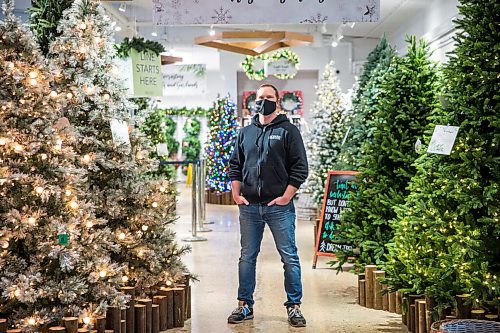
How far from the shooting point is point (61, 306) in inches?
192

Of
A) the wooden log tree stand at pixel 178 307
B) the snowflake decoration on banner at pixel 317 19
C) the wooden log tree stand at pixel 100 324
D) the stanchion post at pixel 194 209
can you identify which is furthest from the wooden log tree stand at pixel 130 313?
the stanchion post at pixel 194 209

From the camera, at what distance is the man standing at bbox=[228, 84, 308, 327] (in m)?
5.75

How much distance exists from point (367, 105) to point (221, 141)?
8.61m

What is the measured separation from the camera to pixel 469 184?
4.88 m

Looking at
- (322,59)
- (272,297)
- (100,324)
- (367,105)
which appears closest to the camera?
(100,324)

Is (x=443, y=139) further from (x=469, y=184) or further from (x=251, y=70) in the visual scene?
(x=251, y=70)

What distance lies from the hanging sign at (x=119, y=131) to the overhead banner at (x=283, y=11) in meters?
0.88

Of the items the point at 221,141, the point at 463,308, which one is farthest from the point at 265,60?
the point at 463,308

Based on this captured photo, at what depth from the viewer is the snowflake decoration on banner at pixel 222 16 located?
5.20m

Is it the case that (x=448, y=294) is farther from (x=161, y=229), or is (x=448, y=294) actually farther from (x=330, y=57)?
(x=330, y=57)

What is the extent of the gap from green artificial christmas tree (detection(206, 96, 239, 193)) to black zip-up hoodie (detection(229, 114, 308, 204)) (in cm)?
1117

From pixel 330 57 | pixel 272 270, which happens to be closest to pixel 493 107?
pixel 272 270

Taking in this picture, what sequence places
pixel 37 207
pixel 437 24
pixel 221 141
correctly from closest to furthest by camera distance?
1. pixel 37 207
2. pixel 437 24
3. pixel 221 141

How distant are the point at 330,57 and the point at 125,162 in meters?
15.3
